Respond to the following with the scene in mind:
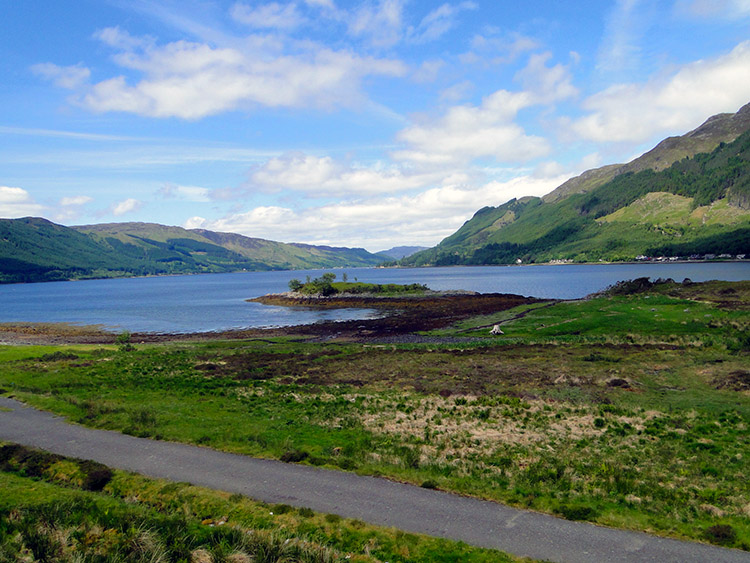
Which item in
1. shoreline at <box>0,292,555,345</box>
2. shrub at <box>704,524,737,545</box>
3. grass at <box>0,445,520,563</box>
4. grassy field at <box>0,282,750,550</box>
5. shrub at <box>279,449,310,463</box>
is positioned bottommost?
shoreline at <box>0,292,555,345</box>

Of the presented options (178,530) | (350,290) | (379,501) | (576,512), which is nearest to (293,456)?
(379,501)

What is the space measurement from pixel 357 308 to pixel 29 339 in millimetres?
84554

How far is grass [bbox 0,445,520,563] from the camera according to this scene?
11641 mm

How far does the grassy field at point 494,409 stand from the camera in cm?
1755

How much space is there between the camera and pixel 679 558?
42.2 ft

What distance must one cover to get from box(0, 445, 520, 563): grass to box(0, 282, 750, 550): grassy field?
179 inches

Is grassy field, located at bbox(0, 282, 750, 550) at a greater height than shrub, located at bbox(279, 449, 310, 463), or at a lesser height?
lesser

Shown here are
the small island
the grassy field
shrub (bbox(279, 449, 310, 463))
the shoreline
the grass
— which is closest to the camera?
the grass

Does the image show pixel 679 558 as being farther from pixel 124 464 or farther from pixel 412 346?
pixel 412 346

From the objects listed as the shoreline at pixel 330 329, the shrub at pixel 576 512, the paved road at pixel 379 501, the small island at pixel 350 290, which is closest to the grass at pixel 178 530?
the paved road at pixel 379 501

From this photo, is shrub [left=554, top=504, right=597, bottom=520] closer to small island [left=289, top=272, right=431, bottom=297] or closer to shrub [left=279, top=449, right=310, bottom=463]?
→ shrub [left=279, top=449, right=310, bottom=463]

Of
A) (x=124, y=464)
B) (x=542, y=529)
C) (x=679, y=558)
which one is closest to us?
(x=679, y=558)

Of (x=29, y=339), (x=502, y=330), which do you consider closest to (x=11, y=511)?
(x=502, y=330)

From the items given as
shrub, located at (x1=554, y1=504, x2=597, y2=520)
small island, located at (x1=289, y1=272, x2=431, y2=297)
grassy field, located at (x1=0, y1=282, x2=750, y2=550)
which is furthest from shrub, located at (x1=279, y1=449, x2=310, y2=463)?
small island, located at (x1=289, y1=272, x2=431, y2=297)
